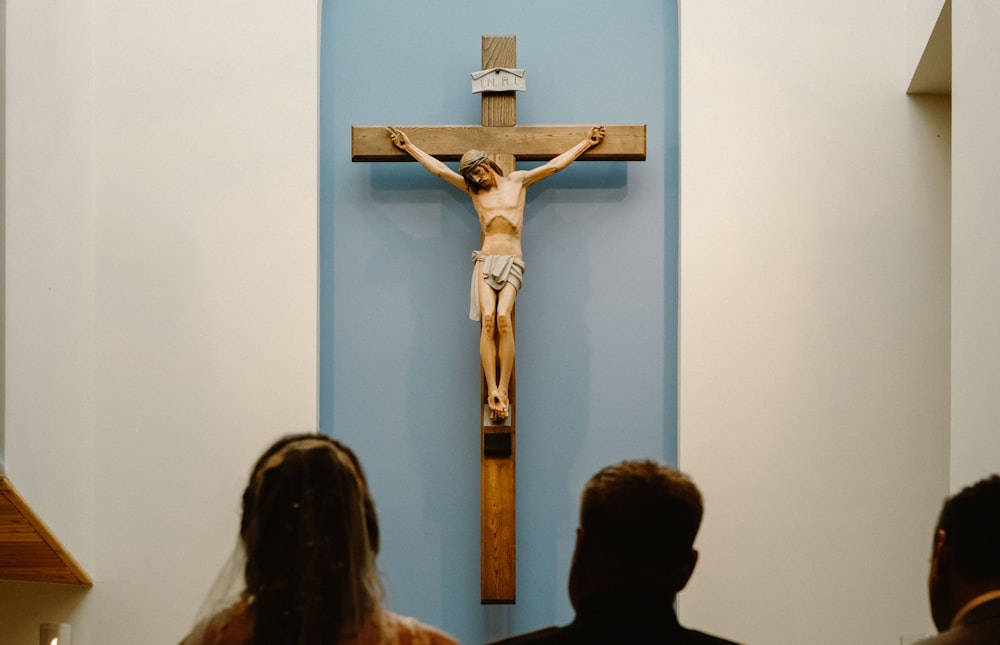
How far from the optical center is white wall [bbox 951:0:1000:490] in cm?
362

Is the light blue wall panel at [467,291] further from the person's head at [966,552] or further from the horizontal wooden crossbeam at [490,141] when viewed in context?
the person's head at [966,552]

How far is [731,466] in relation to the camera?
16.9ft

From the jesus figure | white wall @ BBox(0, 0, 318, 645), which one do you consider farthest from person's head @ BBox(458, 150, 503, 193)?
white wall @ BBox(0, 0, 318, 645)

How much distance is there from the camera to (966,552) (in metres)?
2.18

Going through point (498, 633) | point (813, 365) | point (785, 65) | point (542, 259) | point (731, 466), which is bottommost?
point (498, 633)

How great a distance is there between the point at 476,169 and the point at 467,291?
567 millimetres

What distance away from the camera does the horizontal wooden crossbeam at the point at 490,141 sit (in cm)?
519

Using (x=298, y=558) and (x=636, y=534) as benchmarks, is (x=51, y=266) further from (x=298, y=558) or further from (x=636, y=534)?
(x=636, y=534)

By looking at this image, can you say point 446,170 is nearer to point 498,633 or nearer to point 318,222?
point 318,222

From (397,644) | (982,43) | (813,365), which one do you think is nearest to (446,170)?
(813,365)

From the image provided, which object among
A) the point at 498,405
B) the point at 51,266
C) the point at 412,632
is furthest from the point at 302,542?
the point at 51,266

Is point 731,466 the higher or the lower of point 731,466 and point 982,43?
the lower

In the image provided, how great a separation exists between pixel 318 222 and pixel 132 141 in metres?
0.81

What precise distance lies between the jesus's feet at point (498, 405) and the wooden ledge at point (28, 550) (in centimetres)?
169
